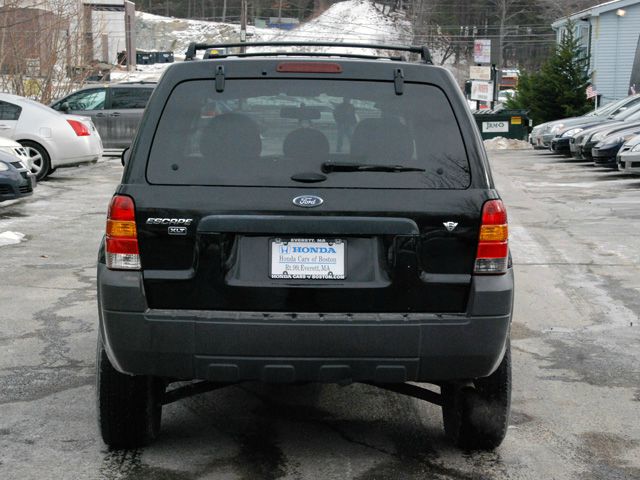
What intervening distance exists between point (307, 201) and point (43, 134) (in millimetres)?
15838

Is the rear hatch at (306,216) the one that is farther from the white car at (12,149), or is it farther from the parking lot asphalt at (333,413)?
the white car at (12,149)

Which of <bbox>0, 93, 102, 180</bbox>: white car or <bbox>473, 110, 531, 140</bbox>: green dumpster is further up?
<bbox>0, 93, 102, 180</bbox>: white car

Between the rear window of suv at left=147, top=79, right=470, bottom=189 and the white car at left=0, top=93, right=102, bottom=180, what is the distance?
15246 millimetres

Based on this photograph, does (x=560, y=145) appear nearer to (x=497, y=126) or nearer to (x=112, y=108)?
(x=497, y=126)

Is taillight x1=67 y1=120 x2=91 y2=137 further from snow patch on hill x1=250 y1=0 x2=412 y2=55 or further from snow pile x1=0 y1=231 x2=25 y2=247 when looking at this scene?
snow patch on hill x1=250 y1=0 x2=412 y2=55

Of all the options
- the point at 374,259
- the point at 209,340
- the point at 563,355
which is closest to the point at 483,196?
the point at 374,259

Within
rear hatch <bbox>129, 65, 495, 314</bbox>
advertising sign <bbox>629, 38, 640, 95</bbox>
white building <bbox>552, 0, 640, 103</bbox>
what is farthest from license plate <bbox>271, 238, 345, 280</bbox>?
white building <bbox>552, 0, 640, 103</bbox>

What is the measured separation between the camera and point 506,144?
35594 mm

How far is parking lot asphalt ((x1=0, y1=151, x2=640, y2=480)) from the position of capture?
489 centimetres

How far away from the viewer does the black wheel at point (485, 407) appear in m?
4.91

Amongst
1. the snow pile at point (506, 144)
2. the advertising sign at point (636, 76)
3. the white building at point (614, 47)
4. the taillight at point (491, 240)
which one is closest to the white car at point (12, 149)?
the taillight at point (491, 240)

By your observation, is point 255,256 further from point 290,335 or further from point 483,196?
point 483,196

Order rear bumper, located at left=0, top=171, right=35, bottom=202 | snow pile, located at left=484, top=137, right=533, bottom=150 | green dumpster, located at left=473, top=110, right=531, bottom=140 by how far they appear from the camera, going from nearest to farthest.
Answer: rear bumper, located at left=0, top=171, right=35, bottom=202
snow pile, located at left=484, top=137, right=533, bottom=150
green dumpster, located at left=473, top=110, right=531, bottom=140

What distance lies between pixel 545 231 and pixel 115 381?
996 centimetres
